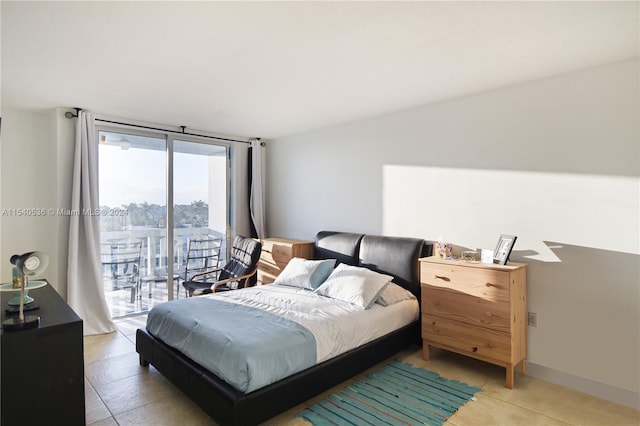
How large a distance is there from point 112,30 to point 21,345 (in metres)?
1.88

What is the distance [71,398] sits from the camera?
1929 millimetres

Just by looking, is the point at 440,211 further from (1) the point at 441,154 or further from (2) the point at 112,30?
(2) the point at 112,30

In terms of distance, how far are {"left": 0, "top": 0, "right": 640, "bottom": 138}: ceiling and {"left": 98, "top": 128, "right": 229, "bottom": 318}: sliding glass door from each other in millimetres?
1058

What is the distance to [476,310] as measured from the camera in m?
3.02

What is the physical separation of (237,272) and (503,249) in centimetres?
317

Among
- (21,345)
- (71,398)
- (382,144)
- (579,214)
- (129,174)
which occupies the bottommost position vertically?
(71,398)

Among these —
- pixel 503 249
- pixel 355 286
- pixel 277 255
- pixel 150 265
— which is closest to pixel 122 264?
pixel 150 265

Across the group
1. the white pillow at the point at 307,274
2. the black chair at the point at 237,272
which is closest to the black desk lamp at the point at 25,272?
the black chair at the point at 237,272

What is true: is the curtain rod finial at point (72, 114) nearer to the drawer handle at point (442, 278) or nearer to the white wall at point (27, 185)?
the white wall at point (27, 185)

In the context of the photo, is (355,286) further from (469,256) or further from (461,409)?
(461,409)

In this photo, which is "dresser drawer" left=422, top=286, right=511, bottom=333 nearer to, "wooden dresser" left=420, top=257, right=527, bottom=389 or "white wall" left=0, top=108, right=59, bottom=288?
"wooden dresser" left=420, top=257, right=527, bottom=389

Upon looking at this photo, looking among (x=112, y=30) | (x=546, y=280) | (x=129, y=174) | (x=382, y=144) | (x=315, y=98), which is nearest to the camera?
(x=112, y=30)

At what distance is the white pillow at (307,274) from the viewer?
3.92m

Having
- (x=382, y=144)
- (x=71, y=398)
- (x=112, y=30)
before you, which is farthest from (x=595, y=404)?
(x=112, y=30)
